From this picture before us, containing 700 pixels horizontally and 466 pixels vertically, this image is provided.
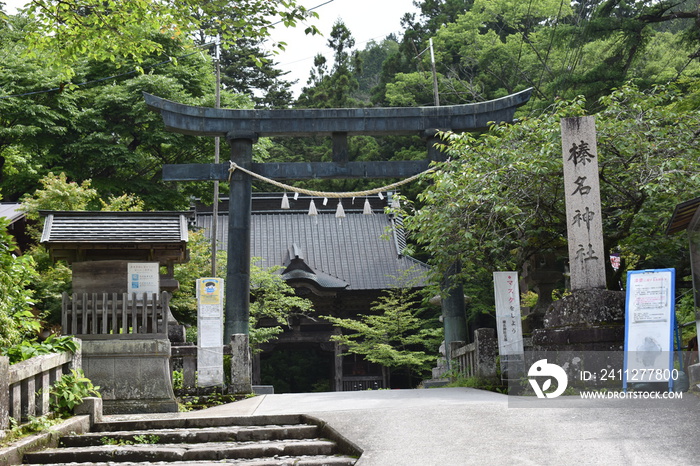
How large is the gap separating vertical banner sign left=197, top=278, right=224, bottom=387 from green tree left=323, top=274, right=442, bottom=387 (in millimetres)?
8812

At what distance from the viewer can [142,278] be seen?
435 inches

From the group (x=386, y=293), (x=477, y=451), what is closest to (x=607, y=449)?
(x=477, y=451)

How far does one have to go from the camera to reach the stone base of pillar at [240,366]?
11.5 m

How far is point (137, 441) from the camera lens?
679cm

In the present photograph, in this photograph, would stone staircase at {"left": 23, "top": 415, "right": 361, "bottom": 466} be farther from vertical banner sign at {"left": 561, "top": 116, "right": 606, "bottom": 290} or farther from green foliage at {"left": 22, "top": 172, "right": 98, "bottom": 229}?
green foliage at {"left": 22, "top": 172, "right": 98, "bottom": 229}

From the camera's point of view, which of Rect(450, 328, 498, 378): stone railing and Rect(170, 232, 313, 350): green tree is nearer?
Rect(450, 328, 498, 378): stone railing

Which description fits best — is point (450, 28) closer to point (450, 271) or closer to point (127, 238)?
point (450, 271)

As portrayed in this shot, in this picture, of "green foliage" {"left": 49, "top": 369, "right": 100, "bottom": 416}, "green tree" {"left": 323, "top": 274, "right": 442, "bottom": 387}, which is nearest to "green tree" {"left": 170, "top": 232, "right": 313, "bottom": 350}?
"green tree" {"left": 323, "top": 274, "right": 442, "bottom": 387}

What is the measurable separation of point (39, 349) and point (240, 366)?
4609mm

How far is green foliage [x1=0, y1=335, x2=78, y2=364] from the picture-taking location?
6.90 meters

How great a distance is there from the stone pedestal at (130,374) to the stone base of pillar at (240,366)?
1796 mm

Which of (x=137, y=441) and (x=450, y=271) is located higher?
(x=450, y=271)

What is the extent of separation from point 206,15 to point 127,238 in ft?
11.7

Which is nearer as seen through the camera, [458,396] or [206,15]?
[458,396]
